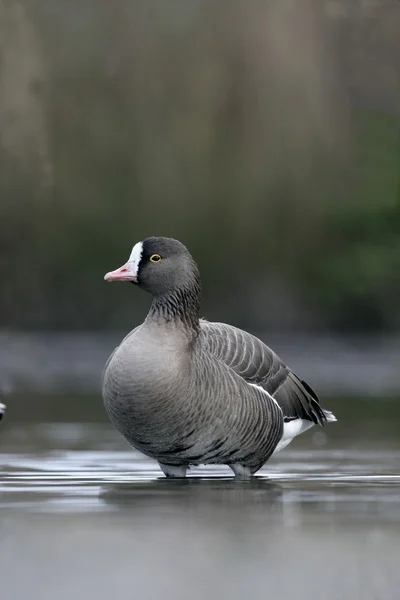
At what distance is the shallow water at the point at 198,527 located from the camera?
17.6 ft

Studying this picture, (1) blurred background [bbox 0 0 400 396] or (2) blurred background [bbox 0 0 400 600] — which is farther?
(1) blurred background [bbox 0 0 400 396]

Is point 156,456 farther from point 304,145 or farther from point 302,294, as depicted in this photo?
point 304,145

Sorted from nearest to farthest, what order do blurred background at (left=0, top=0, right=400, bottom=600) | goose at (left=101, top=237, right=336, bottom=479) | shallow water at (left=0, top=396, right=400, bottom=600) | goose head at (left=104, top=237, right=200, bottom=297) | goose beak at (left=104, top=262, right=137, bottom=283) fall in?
shallow water at (left=0, top=396, right=400, bottom=600) → goose at (left=101, top=237, right=336, bottom=479) → goose beak at (left=104, top=262, right=137, bottom=283) → goose head at (left=104, top=237, right=200, bottom=297) → blurred background at (left=0, top=0, right=400, bottom=600)

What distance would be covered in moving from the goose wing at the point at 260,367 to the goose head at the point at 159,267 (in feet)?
1.30

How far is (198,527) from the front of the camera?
6770 mm

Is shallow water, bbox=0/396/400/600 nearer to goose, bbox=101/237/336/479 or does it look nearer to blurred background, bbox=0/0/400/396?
goose, bbox=101/237/336/479

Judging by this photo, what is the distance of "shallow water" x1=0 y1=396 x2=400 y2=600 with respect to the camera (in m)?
5.36

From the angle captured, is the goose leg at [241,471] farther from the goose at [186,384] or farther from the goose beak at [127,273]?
the goose beak at [127,273]

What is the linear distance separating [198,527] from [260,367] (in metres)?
3.11

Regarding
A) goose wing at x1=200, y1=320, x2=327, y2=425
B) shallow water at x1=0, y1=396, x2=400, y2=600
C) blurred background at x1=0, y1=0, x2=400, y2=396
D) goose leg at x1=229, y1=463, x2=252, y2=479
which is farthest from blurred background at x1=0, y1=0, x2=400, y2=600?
goose leg at x1=229, y1=463, x2=252, y2=479

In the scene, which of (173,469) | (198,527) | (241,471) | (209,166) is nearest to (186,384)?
(173,469)

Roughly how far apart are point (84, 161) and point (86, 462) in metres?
23.7

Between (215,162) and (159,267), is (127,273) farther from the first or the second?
(215,162)

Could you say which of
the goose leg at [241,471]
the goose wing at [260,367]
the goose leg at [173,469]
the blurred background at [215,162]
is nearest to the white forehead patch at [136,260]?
the goose wing at [260,367]
